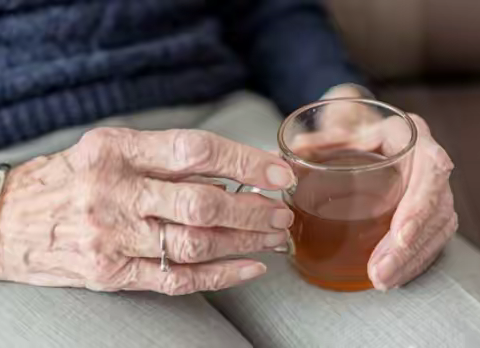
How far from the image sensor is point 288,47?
3.79ft

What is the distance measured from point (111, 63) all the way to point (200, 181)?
0.29 meters

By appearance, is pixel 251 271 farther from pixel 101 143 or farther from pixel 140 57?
pixel 140 57

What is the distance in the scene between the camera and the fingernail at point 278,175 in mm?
731

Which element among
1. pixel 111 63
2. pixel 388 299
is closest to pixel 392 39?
pixel 111 63

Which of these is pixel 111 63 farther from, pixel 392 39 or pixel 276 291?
pixel 392 39

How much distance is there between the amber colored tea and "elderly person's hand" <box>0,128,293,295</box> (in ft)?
0.08

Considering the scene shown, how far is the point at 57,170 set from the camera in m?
0.79

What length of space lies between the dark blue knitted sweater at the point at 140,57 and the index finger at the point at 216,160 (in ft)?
0.89

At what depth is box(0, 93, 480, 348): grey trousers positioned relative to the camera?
748 millimetres

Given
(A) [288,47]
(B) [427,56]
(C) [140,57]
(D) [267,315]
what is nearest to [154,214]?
(D) [267,315]

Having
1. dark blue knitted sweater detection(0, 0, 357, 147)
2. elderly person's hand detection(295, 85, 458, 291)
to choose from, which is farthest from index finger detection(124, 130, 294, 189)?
dark blue knitted sweater detection(0, 0, 357, 147)

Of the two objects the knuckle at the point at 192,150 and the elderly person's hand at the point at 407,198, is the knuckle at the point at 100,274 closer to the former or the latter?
the knuckle at the point at 192,150

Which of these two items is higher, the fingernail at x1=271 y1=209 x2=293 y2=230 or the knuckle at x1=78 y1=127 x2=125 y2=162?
the knuckle at x1=78 y1=127 x2=125 y2=162

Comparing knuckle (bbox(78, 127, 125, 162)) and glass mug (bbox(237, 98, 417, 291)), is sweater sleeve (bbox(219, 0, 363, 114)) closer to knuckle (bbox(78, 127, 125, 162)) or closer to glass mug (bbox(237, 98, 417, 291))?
glass mug (bbox(237, 98, 417, 291))
